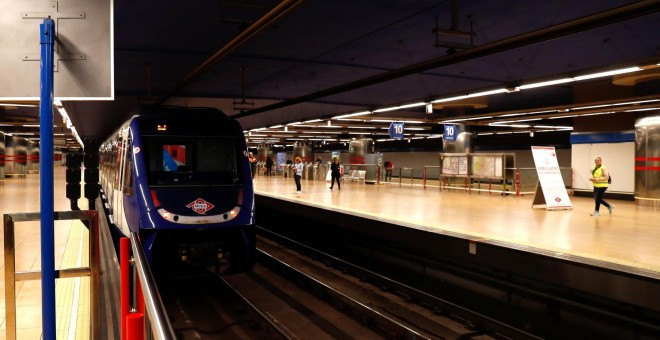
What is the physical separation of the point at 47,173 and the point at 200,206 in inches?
164

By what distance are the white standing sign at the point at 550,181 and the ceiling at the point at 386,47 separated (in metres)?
2.26

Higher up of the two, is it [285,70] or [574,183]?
[285,70]

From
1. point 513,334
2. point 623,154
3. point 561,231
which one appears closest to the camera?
point 513,334

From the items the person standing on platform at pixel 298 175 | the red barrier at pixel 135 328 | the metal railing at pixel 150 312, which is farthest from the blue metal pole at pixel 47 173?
the person standing on platform at pixel 298 175

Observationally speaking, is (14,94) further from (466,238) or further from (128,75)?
(128,75)

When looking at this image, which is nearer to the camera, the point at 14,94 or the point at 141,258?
the point at 141,258

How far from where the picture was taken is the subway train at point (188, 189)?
6734 mm

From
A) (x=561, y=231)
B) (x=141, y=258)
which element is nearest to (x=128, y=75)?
(x=561, y=231)

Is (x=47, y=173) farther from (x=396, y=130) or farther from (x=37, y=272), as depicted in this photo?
(x=396, y=130)

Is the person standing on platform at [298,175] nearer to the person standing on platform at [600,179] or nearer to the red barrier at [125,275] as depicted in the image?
the person standing on platform at [600,179]

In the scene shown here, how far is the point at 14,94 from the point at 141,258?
4.06 feet

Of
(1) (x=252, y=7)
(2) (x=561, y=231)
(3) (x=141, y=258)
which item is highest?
(1) (x=252, y=7)

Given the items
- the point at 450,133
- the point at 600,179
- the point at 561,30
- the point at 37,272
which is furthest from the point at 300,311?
the point at 450,133

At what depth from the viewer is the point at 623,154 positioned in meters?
17.0
